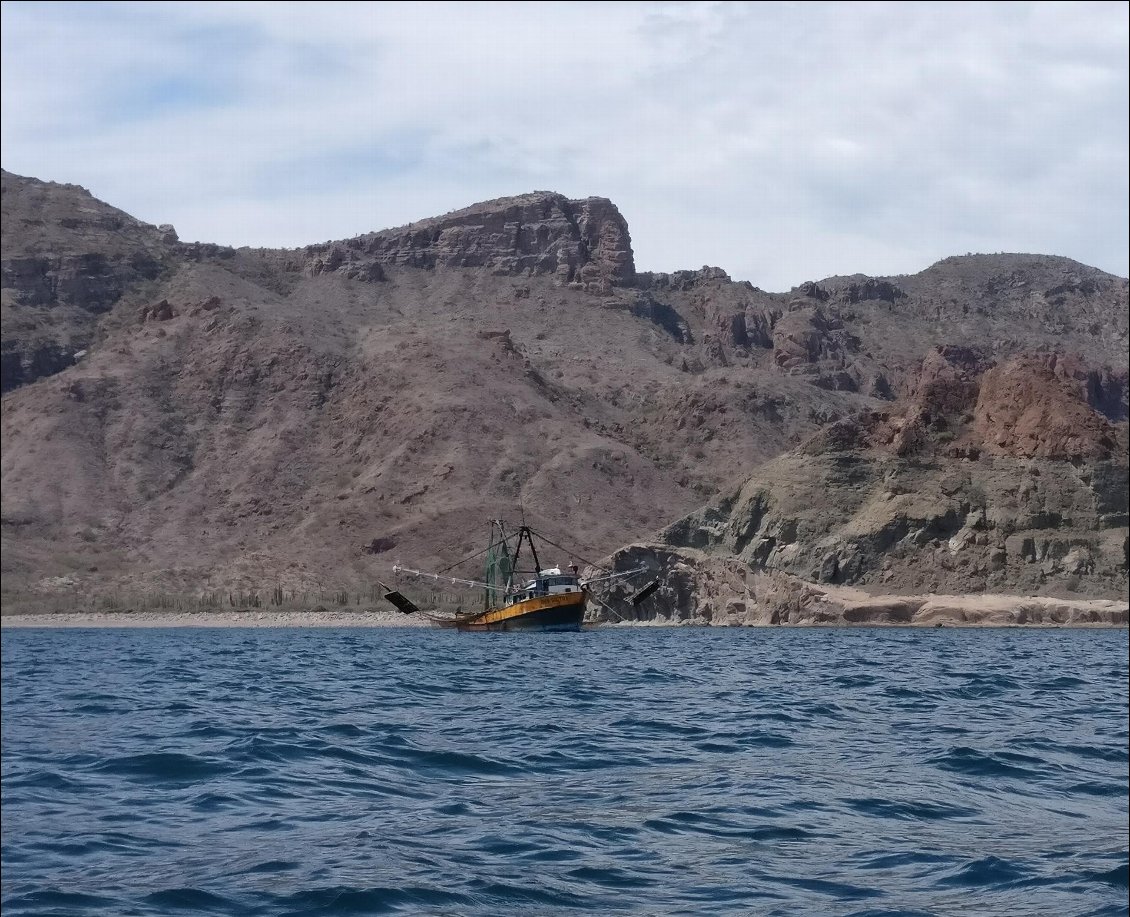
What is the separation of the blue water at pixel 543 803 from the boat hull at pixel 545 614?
6436 centimetres

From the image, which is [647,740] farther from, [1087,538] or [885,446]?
[885,446]

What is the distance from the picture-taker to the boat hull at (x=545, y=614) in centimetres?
9175

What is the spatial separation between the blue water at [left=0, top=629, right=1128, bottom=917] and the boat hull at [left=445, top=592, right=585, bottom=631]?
6436cm

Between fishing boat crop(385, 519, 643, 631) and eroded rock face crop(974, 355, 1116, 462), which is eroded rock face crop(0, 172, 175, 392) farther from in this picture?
eroded rock face crop(974, 355, 1116, 462)

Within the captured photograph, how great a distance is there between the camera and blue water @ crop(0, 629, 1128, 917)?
927 cm

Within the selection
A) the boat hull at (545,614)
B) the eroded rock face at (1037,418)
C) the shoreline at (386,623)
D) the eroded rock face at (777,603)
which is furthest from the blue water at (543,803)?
the eroded rock face at (1037,418)

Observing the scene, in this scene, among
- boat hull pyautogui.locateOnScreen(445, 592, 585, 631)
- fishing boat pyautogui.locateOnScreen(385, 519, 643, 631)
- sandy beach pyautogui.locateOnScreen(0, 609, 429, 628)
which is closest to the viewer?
boat hull pyautogui.locateOnScreen(445, 592, 585, 631)

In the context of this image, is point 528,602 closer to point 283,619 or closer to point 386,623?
point 386,623

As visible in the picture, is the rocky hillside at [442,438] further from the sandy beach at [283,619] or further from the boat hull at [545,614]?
the boat hull at [545,614]

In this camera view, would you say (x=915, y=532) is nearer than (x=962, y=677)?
No

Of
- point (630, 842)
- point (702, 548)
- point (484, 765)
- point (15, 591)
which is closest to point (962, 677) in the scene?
point (484, 765)

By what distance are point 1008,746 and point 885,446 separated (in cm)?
9413

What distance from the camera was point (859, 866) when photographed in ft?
37.3

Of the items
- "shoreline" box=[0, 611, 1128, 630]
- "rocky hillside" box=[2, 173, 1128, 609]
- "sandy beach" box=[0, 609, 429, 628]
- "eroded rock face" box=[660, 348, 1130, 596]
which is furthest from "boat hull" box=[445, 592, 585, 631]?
"rocky hillside" box=[2, 173, 1128, 609]
